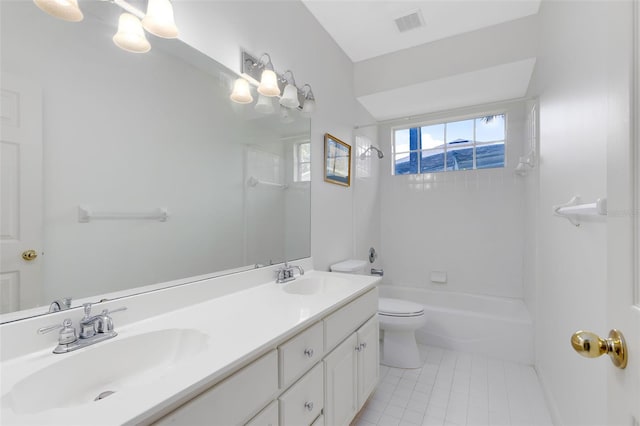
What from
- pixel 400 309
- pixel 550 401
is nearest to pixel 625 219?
pixel 550 401

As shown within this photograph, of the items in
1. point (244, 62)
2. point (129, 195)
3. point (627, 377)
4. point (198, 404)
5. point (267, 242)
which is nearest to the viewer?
point (627, 377)

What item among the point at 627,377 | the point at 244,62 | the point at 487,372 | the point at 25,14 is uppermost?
the point at 244,62

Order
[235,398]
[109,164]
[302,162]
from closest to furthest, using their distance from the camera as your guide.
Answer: [235,398], [109,164], [302,162]

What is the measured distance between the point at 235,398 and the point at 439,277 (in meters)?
2.89

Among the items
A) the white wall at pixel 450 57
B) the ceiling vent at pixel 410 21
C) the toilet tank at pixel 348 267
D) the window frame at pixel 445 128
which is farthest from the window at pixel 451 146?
the toilet tank at pixel 348 267

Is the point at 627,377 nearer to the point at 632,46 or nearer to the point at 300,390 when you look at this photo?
the point at 632,46

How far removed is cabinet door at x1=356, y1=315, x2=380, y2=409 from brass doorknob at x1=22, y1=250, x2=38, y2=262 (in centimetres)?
130

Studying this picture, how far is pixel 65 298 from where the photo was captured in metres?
0.87

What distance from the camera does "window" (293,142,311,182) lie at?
6.35 ft

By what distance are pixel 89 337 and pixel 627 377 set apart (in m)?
A: 1.22

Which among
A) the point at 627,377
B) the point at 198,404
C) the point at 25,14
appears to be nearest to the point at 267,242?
the point at 198,404

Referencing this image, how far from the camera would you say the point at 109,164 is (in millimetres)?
973

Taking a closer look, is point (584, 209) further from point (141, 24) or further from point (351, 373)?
point (141, 24)

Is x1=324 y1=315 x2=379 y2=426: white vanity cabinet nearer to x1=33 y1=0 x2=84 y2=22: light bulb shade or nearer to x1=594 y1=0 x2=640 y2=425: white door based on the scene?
x1=594 y1=0 x2=640 y2=425: white door
